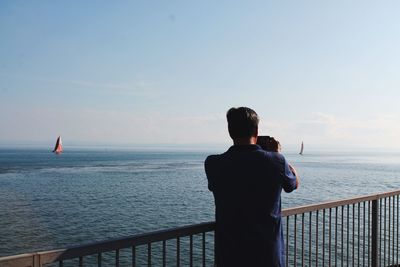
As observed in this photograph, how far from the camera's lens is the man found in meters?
2.66

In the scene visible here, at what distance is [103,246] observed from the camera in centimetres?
259

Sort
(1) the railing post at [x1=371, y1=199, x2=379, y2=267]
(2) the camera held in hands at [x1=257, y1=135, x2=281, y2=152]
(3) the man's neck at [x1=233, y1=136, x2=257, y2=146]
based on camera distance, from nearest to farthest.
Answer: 1. (3) the man's neck at [x1=233, y1=136, x2=257, y2=146]
2. (2) the camera held in hands at [x1=257, y1=135, x2=281, y2=152]
3. (1) the railing post at [x1=371, y1=199, x2=379, y2=267]

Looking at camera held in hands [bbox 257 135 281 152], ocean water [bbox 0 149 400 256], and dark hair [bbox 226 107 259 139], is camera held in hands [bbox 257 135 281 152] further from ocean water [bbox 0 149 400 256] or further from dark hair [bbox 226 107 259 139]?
ocean water [bbox 0 149 400 256]

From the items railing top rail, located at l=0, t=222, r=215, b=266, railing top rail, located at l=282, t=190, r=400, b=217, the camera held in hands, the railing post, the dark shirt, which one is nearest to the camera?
railing top rail, located at l=0, t=222, r=215, b=266

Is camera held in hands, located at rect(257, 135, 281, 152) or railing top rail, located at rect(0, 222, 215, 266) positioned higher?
camera held in hands, located at rect(257, 135, 281, 152)

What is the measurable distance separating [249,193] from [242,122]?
1.55 ft

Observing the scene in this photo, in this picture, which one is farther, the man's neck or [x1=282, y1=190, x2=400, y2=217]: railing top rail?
[x1=282, y1=190, x2=400, y2=217]: railing top rail

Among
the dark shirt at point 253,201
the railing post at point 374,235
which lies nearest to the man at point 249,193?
the dark shirt at point 253,201

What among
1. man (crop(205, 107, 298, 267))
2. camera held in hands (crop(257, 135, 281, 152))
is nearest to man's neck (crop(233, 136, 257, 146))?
man (crop(205, 107, 298, 267))

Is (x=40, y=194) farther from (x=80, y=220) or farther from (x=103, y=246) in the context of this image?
(x=103, y=246)

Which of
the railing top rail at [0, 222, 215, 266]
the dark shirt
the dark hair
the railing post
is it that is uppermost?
the dark hair

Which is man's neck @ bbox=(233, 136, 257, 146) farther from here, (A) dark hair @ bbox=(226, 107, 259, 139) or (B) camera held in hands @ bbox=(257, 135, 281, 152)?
(B) camera held in hands @ bbox=(257, 135, 281, 152)

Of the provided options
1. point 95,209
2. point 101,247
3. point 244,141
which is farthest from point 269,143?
point 95,209

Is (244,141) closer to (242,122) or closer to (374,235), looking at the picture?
(242,122)
